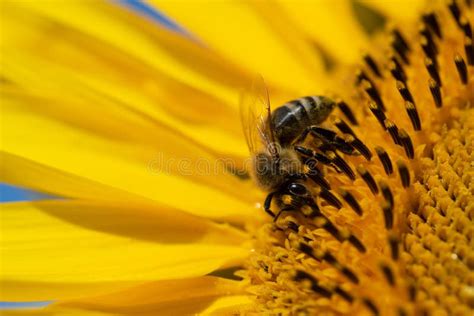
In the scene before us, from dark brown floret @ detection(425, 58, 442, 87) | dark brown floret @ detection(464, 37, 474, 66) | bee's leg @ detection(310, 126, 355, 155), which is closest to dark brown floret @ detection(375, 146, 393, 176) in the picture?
bee's leg @ detection(310, 126, 355, 155)

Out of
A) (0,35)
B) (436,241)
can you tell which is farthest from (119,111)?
(436,241)

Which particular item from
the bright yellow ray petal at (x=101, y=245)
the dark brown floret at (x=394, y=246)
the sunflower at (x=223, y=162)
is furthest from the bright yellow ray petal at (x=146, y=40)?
the dark brown floret at (x=394, y=246)

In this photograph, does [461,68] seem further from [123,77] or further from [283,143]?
[123,77]

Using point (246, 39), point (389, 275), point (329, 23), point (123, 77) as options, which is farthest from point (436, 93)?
point (123, 77)

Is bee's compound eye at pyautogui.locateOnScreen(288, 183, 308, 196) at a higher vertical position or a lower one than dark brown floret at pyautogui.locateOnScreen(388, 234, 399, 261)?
higher

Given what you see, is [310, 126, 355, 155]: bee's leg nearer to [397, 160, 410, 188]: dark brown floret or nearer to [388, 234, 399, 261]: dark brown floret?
[397, 160, 410, 188]: dark brown floret

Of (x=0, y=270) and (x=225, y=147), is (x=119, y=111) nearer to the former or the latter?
(x=225, y=147)

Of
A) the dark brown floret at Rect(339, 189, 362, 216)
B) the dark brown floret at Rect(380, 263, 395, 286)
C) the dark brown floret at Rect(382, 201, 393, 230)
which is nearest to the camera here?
the dark brown floret at Rect(380, 263, 395, 286)
